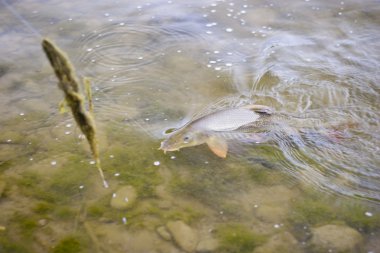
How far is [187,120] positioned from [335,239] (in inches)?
83.3

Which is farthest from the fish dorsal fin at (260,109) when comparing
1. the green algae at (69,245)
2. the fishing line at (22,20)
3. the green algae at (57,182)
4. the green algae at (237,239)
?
the fishing line at (22,20)

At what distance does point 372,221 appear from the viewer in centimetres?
351

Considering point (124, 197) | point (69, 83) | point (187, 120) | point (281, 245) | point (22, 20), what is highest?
point (69, 83)

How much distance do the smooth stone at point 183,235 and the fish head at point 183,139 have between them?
2.99 ft

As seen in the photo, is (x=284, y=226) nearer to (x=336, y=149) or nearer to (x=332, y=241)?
(x=332, y=241)

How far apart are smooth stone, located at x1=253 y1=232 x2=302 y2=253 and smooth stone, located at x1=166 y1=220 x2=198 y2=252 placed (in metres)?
0.53

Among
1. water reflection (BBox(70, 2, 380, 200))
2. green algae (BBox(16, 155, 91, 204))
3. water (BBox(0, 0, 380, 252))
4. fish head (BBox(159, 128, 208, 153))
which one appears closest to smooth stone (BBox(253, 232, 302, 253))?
water (BBox(0, 0, 380, 252))

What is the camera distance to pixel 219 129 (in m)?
4.40

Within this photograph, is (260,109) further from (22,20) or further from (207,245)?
(22,20)

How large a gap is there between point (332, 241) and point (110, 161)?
231 cm

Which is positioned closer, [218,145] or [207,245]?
[207,245]

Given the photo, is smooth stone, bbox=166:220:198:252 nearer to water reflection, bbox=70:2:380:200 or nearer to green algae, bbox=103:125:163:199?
green algae, bbox=103:125:163:199

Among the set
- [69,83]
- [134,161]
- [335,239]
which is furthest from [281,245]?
[69,83]

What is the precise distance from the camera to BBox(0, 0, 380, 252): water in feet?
11.7
